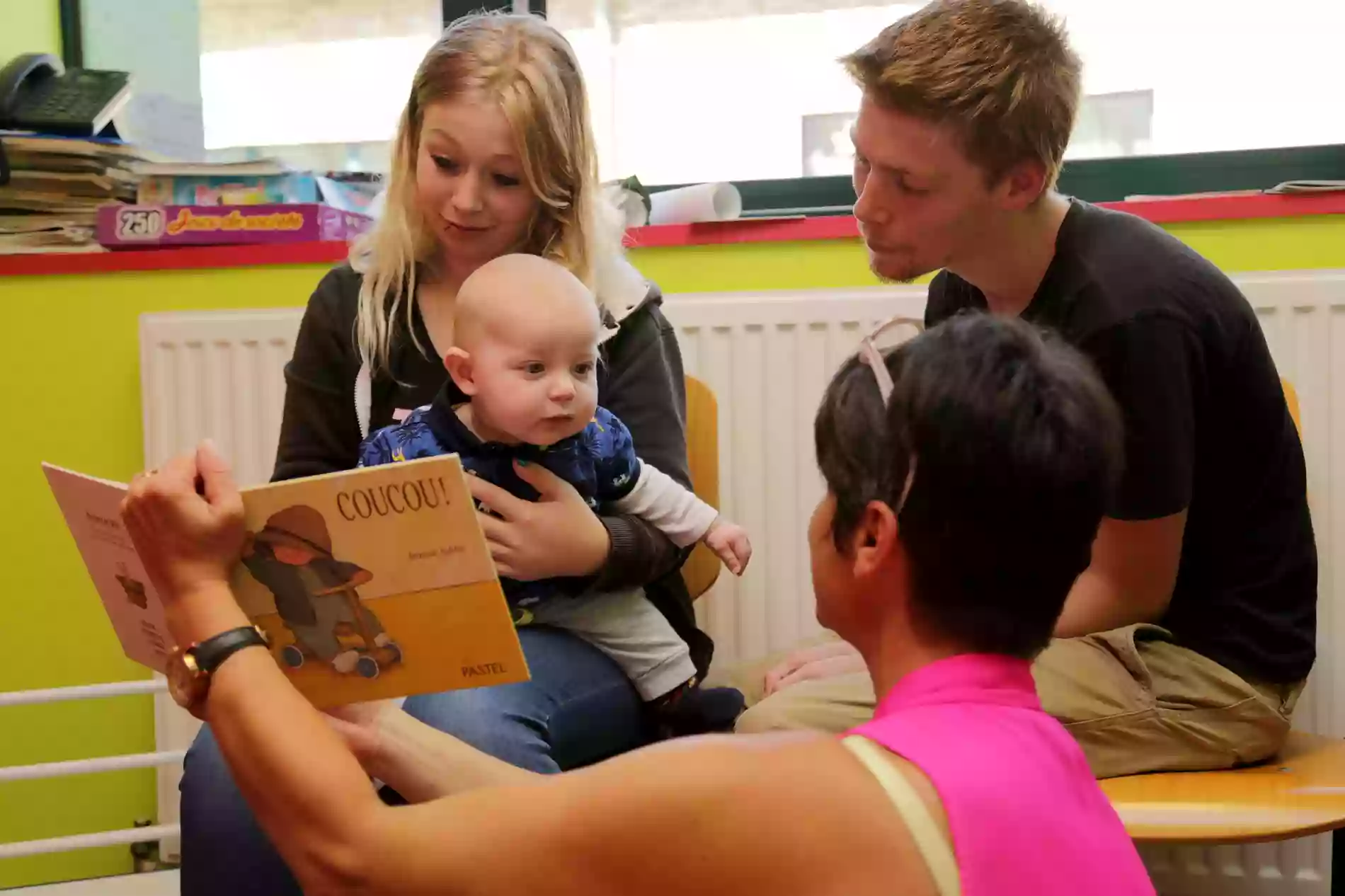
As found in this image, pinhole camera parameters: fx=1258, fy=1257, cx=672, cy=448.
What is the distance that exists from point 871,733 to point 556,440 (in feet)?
2.08

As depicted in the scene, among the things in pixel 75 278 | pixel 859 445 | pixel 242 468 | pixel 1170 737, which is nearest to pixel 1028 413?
pixel 859 445

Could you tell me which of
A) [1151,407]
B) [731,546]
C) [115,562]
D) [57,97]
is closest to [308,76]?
[57,97]

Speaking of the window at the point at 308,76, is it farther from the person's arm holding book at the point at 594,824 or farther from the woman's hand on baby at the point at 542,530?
the person's arm holding book at the point at 594,824

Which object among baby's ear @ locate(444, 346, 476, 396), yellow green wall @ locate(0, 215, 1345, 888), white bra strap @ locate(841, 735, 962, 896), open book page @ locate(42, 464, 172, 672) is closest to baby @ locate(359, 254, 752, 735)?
baby's ear @ locate(444, 346, 476, 396)

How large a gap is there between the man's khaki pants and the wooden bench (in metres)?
0.02

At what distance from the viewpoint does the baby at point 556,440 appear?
1.23m

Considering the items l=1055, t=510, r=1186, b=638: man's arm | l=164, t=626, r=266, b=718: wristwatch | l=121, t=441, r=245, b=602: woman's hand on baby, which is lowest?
l=1055, t=510, r=1186, b=638: man's arm

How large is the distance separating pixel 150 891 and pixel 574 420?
1148mm

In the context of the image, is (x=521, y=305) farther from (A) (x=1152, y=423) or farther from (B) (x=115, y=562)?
(A) (x=1152, y=423)

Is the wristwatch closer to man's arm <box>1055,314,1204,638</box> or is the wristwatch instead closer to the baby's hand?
the baby's hand

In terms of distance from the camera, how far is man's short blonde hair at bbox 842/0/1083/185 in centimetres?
129

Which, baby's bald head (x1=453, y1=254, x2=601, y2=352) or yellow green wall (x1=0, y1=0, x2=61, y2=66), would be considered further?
yellow green wall (x1=0, y1=0, x2=61, y2=66)

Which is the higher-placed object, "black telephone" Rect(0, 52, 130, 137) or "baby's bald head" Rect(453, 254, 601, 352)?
"black telephone" Rect(0, 52, 130, 137)

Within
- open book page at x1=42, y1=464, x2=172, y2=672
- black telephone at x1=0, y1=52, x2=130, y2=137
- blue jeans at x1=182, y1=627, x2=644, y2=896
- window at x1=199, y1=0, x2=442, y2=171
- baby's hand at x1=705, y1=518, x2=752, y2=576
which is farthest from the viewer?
window at x1=199, y1=0, x2=442, y2=171
